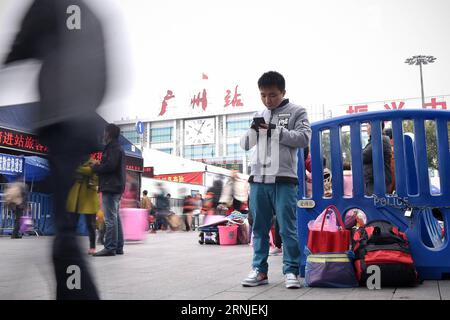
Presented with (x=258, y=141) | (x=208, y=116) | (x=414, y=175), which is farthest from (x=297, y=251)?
(x=208, y=116)

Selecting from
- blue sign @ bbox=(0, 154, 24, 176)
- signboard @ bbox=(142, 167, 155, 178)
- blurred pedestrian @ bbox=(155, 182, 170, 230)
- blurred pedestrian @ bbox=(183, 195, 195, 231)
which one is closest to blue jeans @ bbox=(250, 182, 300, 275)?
blue sign @ bbox=(0, 154, 24, 176)

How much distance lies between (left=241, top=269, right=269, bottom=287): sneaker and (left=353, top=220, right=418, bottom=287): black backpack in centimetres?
69

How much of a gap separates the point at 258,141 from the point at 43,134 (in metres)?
1.90

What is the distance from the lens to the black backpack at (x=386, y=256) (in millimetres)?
3203

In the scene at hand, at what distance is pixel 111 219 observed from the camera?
6.20 m

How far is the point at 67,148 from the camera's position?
6.49 feet

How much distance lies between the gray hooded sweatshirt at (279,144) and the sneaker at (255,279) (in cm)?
69

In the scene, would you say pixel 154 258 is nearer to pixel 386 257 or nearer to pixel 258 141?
pixel 258 141

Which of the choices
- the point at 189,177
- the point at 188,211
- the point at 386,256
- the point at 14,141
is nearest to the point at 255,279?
the point at 386,256

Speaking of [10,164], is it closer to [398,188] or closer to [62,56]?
→ [398,188]

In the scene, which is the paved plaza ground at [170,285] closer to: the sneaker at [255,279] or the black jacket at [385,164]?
the sneaker at [255,279]

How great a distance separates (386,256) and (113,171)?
12.7 ft

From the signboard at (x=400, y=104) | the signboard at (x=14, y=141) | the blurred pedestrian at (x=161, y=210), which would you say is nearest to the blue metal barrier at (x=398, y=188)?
the signboard at (x=14, y=141)

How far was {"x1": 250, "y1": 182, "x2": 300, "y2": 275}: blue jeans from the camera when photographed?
3.48 meters
